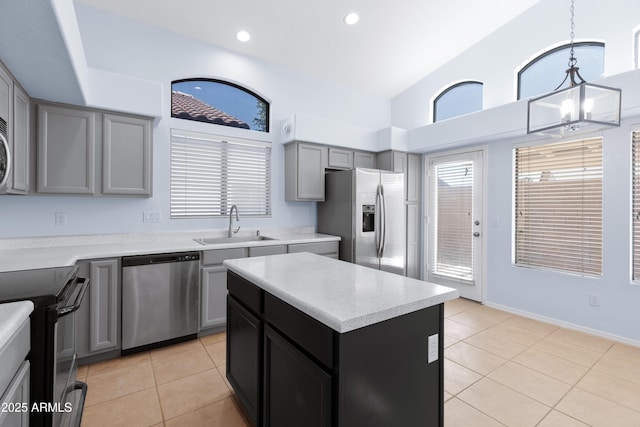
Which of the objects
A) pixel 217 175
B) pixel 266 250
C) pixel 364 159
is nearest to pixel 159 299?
pixel 266 250

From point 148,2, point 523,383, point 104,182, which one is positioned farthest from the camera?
point 148,2

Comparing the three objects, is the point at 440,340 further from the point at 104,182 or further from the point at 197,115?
the point at 197,115

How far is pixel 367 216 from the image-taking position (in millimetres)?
4078

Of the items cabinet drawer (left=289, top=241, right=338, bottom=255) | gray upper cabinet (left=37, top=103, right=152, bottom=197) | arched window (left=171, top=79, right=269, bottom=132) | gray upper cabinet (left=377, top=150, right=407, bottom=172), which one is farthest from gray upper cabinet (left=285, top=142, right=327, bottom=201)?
gray upper cabinet (left=37, top=103, right=152, bottom=197)

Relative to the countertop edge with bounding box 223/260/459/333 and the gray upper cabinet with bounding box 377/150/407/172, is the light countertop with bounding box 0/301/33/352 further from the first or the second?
the gray upper cabinet with bounding box 377/150/407/172

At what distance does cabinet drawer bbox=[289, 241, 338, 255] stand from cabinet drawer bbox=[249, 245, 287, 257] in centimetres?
12

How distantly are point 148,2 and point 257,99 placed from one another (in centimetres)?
155

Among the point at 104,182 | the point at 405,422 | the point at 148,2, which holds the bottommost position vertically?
the point at 405,422

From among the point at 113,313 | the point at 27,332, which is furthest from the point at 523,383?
the point at 113,313

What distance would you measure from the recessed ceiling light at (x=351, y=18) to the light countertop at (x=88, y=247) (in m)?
2.69

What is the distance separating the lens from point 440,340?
1.44 m

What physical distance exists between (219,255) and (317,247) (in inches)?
49.3

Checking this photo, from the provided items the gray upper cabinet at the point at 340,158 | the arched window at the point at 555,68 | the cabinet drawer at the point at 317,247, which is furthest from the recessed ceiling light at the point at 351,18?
the cabinet drawer at the point at 317,247

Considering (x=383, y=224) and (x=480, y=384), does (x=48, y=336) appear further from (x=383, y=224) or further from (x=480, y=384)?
(x=383, y=224)
